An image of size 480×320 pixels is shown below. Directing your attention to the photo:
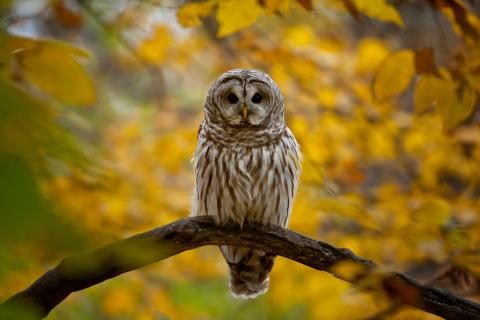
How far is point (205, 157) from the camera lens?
255cm

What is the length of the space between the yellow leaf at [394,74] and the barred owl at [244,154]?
2.10 feet

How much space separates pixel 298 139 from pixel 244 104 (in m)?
1.51

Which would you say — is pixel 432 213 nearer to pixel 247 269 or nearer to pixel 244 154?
Answer: pixel 244 154

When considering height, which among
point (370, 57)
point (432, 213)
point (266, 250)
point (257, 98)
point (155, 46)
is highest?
point (370, 57)

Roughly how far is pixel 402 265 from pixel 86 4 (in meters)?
2.75

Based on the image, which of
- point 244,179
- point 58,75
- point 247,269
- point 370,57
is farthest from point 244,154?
point 370,57

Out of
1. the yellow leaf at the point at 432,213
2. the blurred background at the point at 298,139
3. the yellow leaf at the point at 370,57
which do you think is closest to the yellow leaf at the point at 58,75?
the blurred background at the point at 298,139

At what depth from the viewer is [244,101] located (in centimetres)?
252

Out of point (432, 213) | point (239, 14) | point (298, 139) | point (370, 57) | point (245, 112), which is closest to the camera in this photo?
point (239, 14)

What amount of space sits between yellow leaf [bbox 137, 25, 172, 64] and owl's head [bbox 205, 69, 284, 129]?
182 centimetres

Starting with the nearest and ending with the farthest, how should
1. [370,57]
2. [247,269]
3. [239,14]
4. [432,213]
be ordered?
[239,14] → [432,213] → [247,269] → [370,57]

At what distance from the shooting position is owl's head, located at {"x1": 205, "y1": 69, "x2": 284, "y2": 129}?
251 cm

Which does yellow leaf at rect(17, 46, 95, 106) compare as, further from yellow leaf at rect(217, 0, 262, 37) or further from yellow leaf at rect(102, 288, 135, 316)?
yellow leaf at rect(102, 288, 135, 316)

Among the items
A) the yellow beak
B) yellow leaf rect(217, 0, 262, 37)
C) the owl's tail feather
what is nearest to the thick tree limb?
the yellow beak
